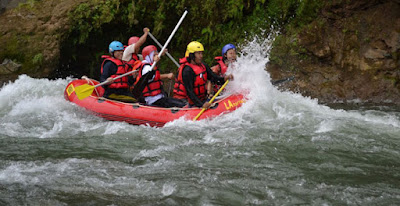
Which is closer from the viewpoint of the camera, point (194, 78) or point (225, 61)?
point (194, 78)

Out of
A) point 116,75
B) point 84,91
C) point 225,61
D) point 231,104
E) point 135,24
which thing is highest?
point 135,24

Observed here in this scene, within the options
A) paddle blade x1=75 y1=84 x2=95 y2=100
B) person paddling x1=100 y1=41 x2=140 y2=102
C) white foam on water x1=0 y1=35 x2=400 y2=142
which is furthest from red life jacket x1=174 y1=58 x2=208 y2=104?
paddle blade x1=75 y1=84 x2=95 y2=100

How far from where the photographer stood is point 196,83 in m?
7.78

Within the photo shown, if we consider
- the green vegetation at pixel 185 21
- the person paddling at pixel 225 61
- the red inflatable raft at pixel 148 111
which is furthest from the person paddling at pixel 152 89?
the green vegetation at pixel 185 21

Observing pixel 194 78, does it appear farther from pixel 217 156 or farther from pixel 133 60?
pixel 217 156

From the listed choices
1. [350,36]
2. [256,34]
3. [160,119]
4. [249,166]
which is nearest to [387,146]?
[249,166]

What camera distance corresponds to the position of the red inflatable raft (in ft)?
24.2

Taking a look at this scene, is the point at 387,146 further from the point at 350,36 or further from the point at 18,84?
the point at 18,84

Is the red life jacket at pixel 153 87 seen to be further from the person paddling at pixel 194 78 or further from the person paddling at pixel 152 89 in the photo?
the person paddling at pixel 194 78

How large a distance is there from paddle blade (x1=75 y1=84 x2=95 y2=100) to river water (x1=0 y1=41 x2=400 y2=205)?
0.94 ft

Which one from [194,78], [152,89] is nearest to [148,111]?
[152,89]

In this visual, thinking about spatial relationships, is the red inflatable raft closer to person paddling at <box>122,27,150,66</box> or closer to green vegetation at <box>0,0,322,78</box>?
person paddling at <box>122,27,150,66</box>

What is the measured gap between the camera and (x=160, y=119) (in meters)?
7.39

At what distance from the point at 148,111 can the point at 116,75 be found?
4.02 feet
